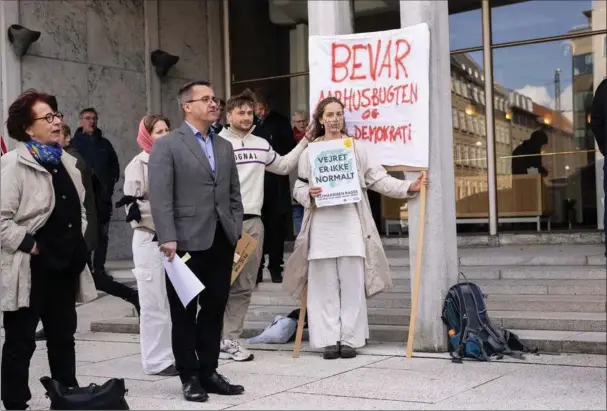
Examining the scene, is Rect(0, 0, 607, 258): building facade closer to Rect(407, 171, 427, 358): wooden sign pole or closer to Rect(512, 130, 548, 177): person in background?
Rect(512, 130, 548, 177): person in background

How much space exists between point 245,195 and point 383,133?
1.17 metres

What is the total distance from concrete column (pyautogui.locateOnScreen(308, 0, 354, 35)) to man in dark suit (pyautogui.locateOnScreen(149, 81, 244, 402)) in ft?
6.79

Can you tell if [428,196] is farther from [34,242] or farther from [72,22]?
[72,22]

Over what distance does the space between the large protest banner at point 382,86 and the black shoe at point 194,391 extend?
247 cm

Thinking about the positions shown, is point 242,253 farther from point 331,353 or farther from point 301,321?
point 331,353

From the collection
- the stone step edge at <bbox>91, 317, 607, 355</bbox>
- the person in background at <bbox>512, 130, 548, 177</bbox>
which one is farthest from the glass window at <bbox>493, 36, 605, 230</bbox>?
the stone step edge at <bbox>91, 317, 607, 355</bbox>

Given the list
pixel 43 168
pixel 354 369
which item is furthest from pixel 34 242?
pixel 354 369

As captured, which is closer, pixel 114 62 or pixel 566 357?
pixel 566 357

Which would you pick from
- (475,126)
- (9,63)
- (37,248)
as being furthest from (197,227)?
(475,126)

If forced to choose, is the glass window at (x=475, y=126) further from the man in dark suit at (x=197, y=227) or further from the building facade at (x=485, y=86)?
the man in dark suit at (x=197, y=227)

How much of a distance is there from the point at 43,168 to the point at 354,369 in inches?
103

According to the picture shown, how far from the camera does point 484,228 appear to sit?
41.8 feet

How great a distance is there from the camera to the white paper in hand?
17.8ft

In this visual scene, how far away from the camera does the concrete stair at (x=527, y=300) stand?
7156mm
